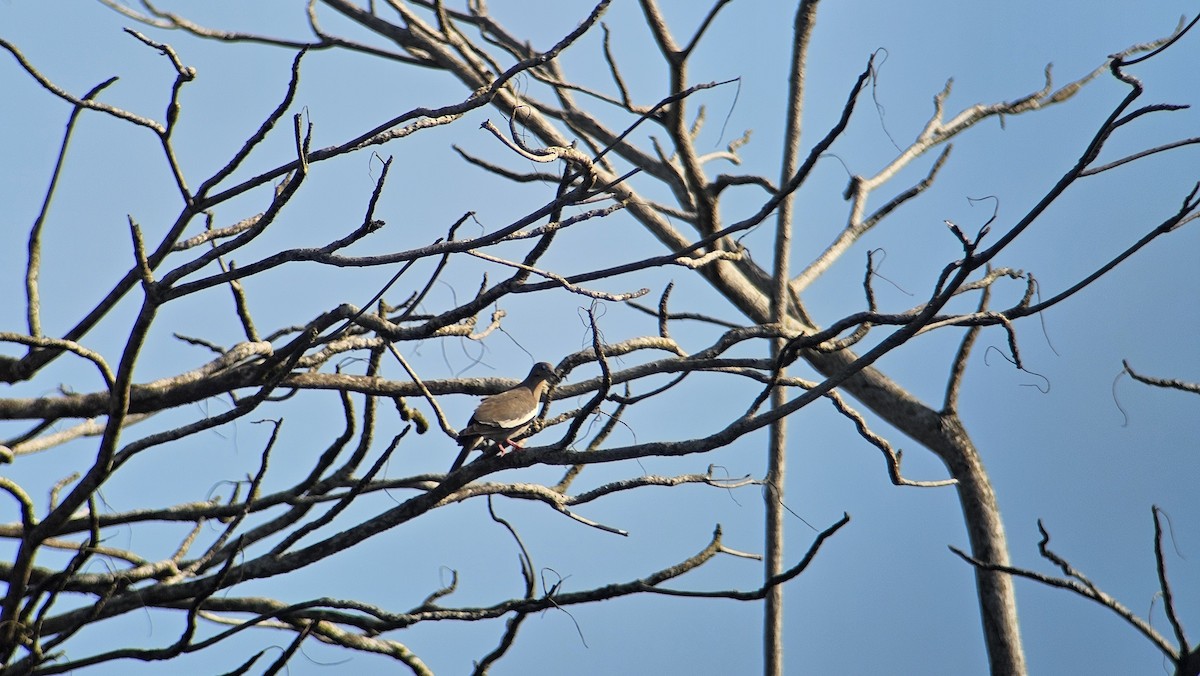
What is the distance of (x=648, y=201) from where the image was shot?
18.2ft

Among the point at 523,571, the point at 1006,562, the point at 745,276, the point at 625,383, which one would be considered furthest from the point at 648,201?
the point at 1006,562

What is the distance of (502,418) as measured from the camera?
148 inches

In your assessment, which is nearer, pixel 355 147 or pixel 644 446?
pixel 355 147

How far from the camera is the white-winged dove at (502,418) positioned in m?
3.75

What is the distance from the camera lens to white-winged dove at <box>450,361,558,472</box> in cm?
375

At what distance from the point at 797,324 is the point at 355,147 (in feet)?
10.7

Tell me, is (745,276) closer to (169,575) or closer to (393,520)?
(393,520)

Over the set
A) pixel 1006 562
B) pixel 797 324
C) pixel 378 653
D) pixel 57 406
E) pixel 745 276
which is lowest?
pixel 378 653

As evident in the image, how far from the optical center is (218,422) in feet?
11.4

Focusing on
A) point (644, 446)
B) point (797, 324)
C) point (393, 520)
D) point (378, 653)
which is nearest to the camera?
point (644, 446)

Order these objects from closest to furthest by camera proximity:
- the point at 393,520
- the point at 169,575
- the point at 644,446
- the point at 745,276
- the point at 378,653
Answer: the point at 644,446 < the point at 393,520 < the point at 169,575 < the point at 378,653 < the point at 745,276

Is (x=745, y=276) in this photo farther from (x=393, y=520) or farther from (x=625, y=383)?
(x=393, y=520)

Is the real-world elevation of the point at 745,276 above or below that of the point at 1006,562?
above

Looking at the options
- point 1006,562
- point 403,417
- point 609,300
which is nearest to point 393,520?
point 403,417
